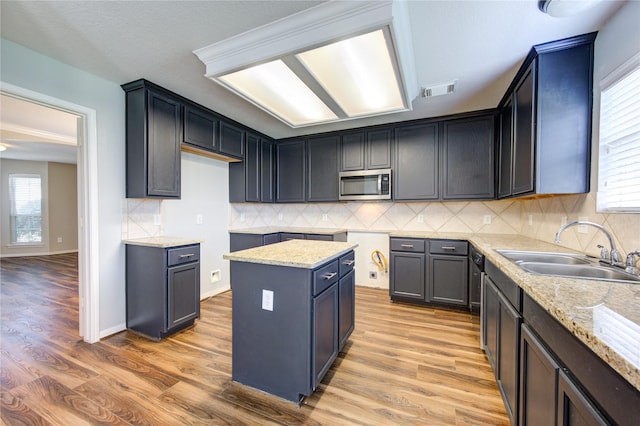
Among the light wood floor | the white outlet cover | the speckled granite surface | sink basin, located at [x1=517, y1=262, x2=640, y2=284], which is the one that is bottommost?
the light wood floor

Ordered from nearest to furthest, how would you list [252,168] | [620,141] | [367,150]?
[620,141]
[367,150]
[252,168]

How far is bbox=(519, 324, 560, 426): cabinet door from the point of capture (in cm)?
89

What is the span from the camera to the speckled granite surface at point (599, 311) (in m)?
0.56

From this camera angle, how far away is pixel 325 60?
1.78 m

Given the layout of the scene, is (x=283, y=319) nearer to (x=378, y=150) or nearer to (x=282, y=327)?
(x=282, y=327)

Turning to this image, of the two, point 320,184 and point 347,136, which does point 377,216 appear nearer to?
point 320,184

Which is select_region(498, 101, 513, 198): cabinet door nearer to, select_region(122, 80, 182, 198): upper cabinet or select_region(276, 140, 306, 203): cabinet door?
select_region(276, 140, 306, 203): cabinet door

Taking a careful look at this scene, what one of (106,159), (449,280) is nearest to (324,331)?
(449,280)

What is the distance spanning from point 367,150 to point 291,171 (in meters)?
1.31

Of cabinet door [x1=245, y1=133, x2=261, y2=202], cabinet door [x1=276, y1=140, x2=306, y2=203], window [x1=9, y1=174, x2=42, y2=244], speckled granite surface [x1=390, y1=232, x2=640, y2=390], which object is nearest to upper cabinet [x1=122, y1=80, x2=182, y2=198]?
cabinet door [x1=245, y1=133, x2=261, y2=202]

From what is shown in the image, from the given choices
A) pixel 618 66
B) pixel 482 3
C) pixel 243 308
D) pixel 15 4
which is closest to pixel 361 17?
pixel 482 3

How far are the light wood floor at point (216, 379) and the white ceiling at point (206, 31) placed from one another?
2.40m

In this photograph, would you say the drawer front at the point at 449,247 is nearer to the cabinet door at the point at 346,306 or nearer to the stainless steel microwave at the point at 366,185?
the stainless steel microwave at the point at 366,185

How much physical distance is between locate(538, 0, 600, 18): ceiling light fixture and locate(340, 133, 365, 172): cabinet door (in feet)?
7.82
